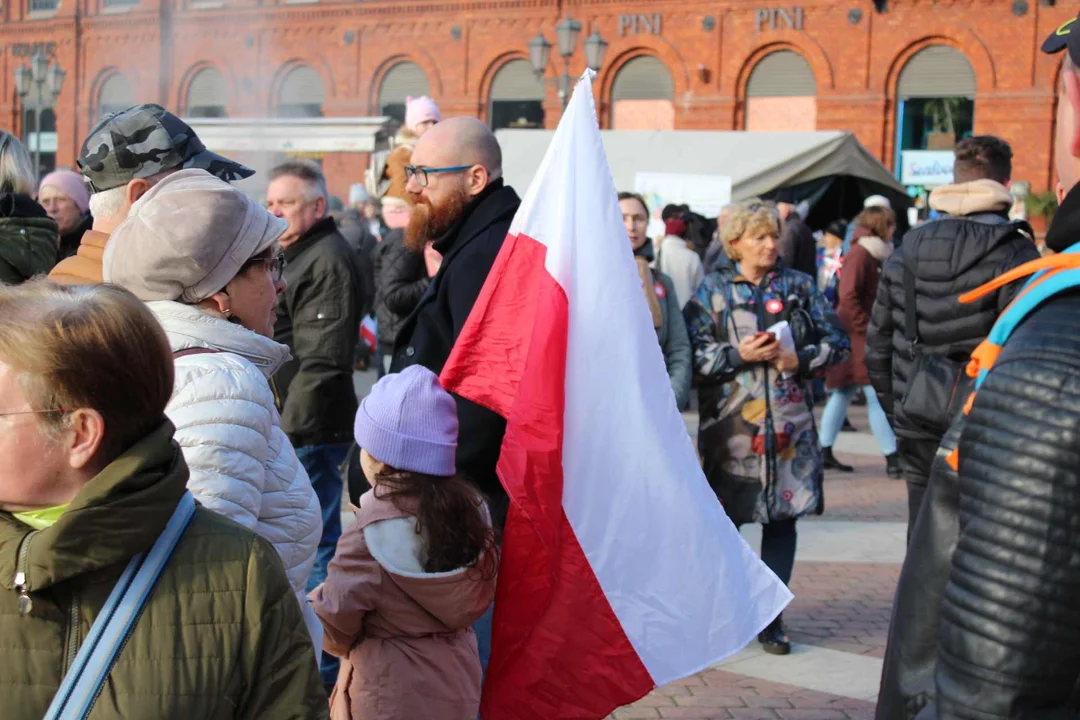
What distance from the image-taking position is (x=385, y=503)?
3.47 metres

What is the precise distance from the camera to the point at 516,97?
34.7 meters

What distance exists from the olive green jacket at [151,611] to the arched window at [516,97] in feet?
108

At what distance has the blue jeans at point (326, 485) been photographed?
585 centimetres

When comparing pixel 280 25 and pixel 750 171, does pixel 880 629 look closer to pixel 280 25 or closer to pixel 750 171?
pixel 750 171

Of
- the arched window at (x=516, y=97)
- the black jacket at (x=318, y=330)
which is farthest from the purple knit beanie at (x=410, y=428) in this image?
the arched window at (x=516, y=97)

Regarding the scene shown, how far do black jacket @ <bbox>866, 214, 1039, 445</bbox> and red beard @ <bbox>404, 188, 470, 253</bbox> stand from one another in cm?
233

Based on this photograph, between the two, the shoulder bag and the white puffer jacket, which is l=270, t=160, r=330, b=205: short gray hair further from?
the white puffer jacket

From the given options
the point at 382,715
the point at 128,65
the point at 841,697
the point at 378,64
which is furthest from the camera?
the point at 128,65

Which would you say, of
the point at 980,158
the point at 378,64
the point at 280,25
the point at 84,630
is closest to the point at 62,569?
the point at 84,630

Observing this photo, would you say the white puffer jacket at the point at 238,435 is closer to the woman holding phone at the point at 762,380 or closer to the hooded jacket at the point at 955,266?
the woman holding phone at the point at 762,380

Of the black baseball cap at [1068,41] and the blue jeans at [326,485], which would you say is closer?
the black baseball cap at [1068,41]

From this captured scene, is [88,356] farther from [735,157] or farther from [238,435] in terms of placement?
[735,157]

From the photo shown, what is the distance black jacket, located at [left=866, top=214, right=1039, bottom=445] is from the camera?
5461 millimetres

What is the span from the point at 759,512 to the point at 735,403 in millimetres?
506
